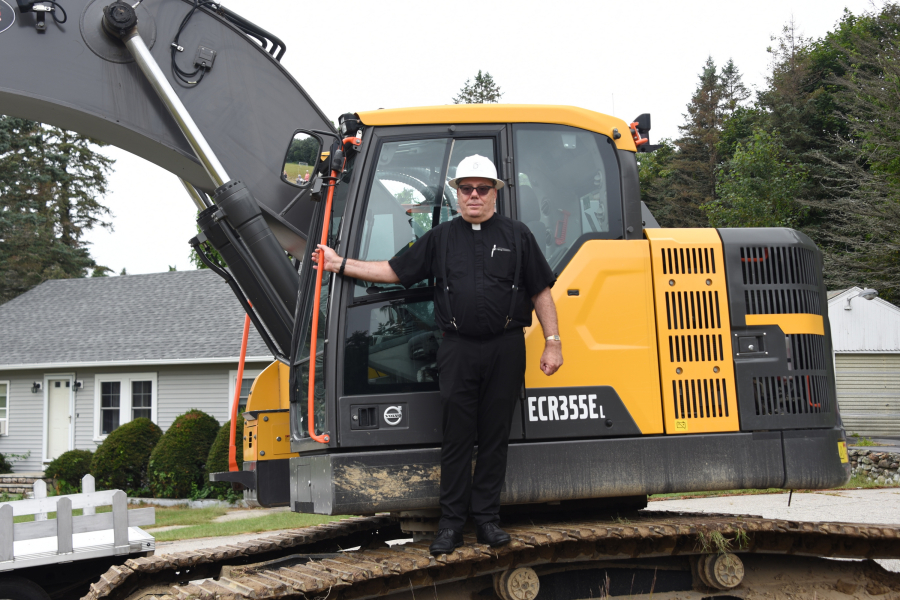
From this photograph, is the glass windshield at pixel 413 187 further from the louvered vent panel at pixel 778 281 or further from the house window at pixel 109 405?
the house window at pixel 109 405

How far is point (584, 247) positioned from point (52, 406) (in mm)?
19412

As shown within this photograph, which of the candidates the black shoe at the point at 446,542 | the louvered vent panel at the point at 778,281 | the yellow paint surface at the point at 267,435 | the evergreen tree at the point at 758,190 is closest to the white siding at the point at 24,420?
the yellow paint surface at the point at 267,435

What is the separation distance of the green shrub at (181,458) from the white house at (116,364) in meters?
1.66

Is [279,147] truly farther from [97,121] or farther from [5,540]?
[5,540]

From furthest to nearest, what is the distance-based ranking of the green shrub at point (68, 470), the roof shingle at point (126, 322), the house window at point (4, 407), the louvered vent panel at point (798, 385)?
the house window at point (4, 407) → the roof shingle at point (126, 322) → the green shrub at point (68, 470) → the louvered vent panel at point (798, 385)

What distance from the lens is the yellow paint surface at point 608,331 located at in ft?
13.3

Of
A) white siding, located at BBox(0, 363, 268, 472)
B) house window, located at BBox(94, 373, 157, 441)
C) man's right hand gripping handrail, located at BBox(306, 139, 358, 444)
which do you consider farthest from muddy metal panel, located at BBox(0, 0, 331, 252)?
house window, located at BBox(94, 373, 157, 441)

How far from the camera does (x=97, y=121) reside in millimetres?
4453

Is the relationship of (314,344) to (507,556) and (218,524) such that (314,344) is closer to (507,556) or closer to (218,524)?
(507,556)

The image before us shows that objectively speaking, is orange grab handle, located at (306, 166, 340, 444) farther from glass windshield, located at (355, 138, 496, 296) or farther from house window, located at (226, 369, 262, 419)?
house window, located at (226, 369, 262, 419)

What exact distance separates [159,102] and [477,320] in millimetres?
2353

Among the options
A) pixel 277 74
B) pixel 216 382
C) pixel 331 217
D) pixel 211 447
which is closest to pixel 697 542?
pixel 331 217

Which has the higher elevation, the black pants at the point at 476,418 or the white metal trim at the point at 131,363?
the white metal trim at the point at 131,363

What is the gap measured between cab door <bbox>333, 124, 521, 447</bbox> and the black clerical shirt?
0.56 feet
